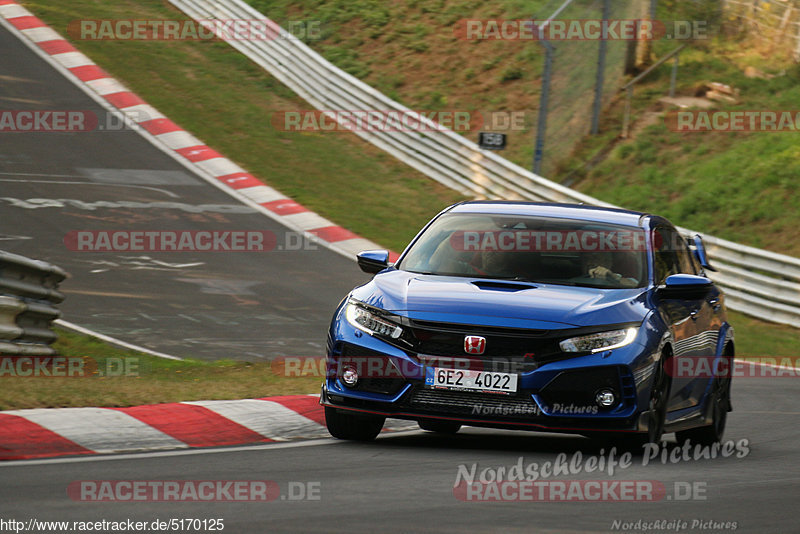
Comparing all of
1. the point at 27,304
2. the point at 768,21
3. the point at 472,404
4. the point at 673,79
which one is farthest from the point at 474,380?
the point at 768,21

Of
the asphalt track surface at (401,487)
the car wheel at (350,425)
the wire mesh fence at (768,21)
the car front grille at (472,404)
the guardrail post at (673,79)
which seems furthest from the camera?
the guardrail post at (673,79)

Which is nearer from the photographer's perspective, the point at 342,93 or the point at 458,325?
the point at 458,325

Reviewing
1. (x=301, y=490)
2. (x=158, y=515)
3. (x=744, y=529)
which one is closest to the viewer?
(x=158, y=515)

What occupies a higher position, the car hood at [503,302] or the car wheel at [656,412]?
the car hood at [503,302]

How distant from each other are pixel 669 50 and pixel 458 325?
867 inches

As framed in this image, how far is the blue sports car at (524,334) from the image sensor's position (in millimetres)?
7375

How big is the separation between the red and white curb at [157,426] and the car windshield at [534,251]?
1265 millimetres

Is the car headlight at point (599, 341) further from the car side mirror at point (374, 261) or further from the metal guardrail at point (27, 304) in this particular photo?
the metal guardrail at point (27, 304)

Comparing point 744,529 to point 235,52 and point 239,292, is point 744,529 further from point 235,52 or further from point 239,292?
point 235,52

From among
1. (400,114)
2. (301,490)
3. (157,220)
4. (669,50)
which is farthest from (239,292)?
(669,50)

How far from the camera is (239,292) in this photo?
15.1m

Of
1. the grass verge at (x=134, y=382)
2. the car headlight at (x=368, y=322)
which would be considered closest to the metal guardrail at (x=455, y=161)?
the grass verge at (x=134, y=382)

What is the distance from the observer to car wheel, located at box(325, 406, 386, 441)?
8.03 meters

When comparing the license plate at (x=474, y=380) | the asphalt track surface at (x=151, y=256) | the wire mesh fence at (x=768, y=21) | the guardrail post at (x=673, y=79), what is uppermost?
the wire mesh fence at (x=768, y=21)
